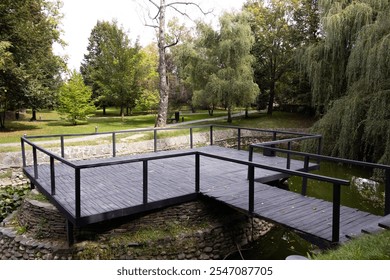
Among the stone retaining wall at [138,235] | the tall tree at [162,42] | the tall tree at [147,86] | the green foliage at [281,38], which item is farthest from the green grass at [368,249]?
the tall tree at [147,86]

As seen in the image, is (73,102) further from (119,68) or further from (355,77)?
(355,77)

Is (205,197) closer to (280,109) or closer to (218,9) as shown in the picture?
(218,9)

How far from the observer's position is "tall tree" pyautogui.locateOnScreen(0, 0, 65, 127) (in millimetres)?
14625

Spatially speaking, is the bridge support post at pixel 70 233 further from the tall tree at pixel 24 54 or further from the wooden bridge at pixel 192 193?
the tall tree at pixel 24 54

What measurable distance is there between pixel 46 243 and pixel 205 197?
2.79 metres

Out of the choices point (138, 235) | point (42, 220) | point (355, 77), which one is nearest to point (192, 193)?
point (138, 235)

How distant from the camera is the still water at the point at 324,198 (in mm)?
6230

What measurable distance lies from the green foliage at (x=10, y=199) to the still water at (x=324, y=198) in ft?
18.6

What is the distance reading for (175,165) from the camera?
26.8ft

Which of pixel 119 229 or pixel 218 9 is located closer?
pixel 119 229

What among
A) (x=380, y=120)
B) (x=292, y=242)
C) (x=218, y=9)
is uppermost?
(x=218, y=9)

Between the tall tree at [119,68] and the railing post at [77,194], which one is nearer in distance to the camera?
the railing post at [77,194]
